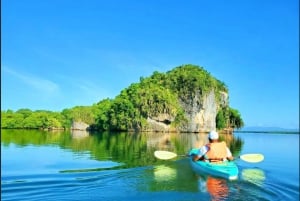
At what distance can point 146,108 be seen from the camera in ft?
250

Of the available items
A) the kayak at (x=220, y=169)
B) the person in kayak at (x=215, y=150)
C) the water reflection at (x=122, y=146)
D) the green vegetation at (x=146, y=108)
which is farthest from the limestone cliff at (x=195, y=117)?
the person in kayak at (x=215, y=150)

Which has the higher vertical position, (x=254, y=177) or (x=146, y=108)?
(x=146, y=108)

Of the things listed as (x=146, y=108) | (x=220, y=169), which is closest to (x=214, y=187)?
(x=220, y=169)

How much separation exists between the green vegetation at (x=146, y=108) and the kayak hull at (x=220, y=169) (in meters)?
59.8

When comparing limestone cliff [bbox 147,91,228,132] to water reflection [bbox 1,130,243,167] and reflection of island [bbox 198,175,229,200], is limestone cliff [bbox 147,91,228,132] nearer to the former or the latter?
water reflection [bbox 1,130,243,167]

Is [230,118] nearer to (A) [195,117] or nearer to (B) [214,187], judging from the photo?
(A) [195,117]

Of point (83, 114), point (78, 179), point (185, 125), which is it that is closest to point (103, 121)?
point (83, 114)

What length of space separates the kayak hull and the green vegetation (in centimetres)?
5977

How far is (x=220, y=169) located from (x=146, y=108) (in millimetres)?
65205

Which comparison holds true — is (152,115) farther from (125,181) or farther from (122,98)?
(125,181)

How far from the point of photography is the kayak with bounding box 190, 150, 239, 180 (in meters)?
10.6

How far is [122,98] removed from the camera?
82.1 meters

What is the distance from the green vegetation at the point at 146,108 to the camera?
250 ft

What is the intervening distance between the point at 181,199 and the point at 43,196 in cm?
312
